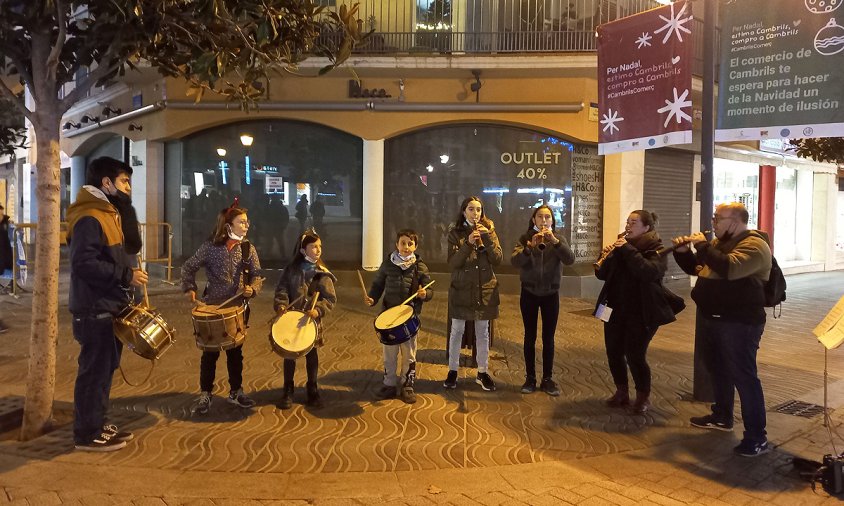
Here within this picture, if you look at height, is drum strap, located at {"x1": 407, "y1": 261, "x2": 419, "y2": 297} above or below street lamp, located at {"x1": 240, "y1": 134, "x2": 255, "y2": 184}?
below

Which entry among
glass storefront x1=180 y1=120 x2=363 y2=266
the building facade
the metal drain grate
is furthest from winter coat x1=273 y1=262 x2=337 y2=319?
glass storefront x1=180 y1=120 x2=363 y2=266

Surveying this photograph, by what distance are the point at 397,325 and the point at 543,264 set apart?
5.18 ft

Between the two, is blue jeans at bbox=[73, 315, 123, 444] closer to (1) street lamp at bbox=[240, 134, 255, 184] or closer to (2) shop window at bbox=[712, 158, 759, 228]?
(1) street lamp at bbox=[240, 134, 255, 184]

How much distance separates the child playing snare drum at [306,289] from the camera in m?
5.89

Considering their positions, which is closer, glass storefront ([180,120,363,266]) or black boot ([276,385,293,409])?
black boot ([276,385,293,409])

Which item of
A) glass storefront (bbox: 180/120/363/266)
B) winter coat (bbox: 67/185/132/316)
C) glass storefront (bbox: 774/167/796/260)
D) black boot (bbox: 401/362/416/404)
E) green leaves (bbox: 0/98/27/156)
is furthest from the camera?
glass storefront (bbox: 774/167/796/260)

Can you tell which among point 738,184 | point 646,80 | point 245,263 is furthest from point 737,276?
point 738,184

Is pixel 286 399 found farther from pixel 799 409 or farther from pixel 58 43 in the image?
pixel 799 409

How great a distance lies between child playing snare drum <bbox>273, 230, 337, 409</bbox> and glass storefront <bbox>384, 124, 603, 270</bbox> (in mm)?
7716

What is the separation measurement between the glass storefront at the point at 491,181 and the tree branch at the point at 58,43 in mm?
8682

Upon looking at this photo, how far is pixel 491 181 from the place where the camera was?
13445 mm

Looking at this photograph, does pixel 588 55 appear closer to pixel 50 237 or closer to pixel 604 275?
pixel 604 275

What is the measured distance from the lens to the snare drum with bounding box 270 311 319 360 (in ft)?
17.7

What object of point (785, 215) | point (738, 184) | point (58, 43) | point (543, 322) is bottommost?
point (543, 322)
